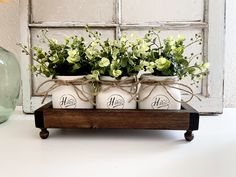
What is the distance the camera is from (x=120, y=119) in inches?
27.7

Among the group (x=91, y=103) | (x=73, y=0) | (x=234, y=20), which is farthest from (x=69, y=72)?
(x=234, y=20)

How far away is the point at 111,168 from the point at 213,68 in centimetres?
56

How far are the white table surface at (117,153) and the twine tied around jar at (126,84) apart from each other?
0.10 metres

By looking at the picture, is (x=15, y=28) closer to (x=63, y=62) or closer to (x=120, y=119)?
(x=63, y=62)

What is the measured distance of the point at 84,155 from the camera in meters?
0.62

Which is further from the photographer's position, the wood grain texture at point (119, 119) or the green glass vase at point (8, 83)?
the green glass vase at point (8, 83)

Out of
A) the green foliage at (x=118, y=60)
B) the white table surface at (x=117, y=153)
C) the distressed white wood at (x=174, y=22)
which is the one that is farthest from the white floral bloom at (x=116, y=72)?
the distressed white wood at (x=174, y=22)

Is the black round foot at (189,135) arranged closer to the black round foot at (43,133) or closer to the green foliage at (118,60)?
the green foliage at (118,60)

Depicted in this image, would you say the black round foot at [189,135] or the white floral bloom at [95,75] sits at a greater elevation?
the white floral bloom at [95,75]

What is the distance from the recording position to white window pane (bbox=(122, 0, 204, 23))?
967mm

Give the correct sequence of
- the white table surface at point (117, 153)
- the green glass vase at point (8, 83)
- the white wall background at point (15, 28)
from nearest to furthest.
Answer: the white table surface at point (117, 153)
the green glass vase at point (8, 83)
the white wall background at point (15, 28)

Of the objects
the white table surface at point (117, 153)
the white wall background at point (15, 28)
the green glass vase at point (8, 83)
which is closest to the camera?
the white table surface at point (117, 153)

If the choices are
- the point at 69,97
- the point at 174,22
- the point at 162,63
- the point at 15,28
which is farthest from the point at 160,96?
the point at 15,28

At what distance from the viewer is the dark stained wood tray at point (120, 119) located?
2.28 ft
